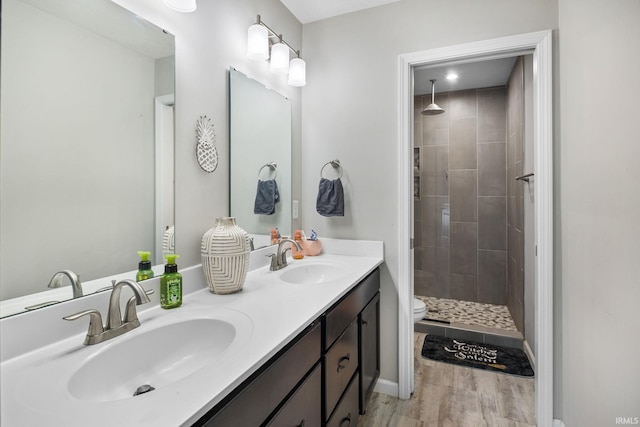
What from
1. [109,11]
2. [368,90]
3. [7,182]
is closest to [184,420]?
[7,182]

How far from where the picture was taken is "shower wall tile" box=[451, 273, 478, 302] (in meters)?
3.59

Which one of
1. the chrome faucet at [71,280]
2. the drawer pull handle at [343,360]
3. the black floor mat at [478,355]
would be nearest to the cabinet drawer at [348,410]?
the drawer pull handle at [343,360]

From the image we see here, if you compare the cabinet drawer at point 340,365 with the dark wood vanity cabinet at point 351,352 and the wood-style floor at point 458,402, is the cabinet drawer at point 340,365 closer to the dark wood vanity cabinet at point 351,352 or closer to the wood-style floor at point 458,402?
the dark wood vanity cabinet at point 351,352

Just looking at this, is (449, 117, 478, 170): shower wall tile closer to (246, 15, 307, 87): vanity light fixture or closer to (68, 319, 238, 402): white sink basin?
(246, 15, 307, 87): vanity light fixture

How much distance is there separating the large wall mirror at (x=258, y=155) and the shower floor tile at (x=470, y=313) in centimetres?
195

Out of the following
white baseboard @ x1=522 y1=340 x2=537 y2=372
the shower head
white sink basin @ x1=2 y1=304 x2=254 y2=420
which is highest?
the shower head

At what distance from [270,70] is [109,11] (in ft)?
3.18

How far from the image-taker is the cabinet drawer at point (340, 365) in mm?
1261

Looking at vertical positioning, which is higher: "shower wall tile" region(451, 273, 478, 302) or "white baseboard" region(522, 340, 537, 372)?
"shower wall tile" region(451, 273, 478, 302)

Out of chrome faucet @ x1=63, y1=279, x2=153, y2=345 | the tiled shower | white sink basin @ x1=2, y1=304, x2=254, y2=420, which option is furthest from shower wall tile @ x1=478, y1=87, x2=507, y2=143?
chrome faucet @ x1=63, y1=279, x2=153, y2=345

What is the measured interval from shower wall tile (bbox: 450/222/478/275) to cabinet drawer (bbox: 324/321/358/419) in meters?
2.44

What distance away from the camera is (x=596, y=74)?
1259 mm

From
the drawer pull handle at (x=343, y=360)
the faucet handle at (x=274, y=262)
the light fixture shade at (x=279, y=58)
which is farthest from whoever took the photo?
the light fixture shade at (x=279, y=58)

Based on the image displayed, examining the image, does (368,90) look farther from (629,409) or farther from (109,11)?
(629,409)
